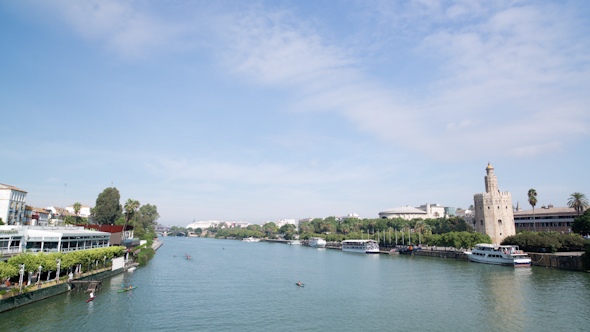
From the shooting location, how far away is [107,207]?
11400 centimetres

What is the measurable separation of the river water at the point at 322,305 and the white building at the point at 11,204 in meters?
47.8

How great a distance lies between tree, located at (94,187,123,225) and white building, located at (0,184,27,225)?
20741 mm

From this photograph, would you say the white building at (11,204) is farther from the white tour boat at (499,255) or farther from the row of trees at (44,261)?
the white tour boat at (499,255)

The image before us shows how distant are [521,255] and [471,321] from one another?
5859cm

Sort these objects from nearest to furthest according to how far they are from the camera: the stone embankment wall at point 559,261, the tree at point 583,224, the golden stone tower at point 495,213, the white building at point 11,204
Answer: the stone embankment wall at point 559,261, the white building at point 11,204, the tree at point 583,224, the golden stone tower at point 495,213

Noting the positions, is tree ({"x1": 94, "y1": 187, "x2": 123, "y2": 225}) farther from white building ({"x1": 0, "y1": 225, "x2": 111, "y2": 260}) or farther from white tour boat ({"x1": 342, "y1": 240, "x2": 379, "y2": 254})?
white tour boat ({"x1": 342, "y1": 240, "x2": 379, "y2": 254})

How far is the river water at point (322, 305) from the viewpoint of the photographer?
119 ft

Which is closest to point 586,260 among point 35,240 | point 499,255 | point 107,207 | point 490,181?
point 499,255

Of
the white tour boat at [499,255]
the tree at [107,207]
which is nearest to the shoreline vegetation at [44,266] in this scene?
the tree at [107,207]

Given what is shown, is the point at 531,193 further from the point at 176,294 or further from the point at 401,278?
the point at 176,294

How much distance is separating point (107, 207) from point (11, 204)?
1046 inches

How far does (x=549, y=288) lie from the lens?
54.3 meters

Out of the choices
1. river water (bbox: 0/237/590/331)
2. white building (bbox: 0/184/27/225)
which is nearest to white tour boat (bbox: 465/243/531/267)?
river water (bbox: 0/237/590/331)

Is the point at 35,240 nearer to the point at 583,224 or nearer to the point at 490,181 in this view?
the point at 490,181
